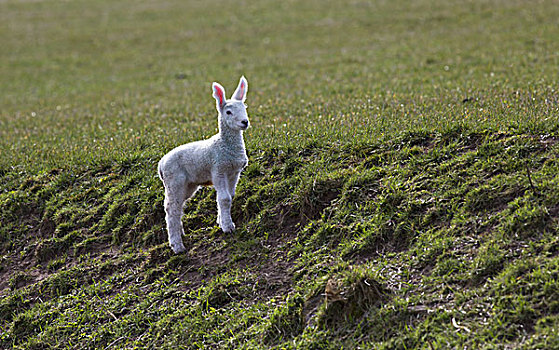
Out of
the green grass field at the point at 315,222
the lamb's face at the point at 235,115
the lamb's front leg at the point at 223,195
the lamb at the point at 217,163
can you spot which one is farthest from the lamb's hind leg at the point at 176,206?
the lamb's face at the point at 235,115

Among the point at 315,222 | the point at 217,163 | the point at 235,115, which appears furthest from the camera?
the point at 315,222

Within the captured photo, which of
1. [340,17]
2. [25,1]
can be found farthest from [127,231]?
[25,1]

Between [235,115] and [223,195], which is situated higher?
[235,115]

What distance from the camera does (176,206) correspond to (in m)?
8.44

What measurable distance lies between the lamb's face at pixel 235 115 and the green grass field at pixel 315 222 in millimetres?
1492

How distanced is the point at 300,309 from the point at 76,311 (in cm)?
341

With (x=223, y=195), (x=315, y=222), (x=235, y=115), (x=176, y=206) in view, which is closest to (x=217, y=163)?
(x=223, y=195)

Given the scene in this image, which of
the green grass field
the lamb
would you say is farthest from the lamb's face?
the green grass field

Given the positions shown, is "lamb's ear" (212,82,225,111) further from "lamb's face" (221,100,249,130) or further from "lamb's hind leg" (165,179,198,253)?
"lamb's hind leg" (165,179,198,253)

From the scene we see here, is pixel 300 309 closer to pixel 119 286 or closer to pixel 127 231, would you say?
pixel 119 286

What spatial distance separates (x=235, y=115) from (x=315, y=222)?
1.82 meters

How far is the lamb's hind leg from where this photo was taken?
8.36 meters

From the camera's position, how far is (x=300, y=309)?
6.97 meters

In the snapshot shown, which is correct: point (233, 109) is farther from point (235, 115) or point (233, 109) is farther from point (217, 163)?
point (217, 163)
